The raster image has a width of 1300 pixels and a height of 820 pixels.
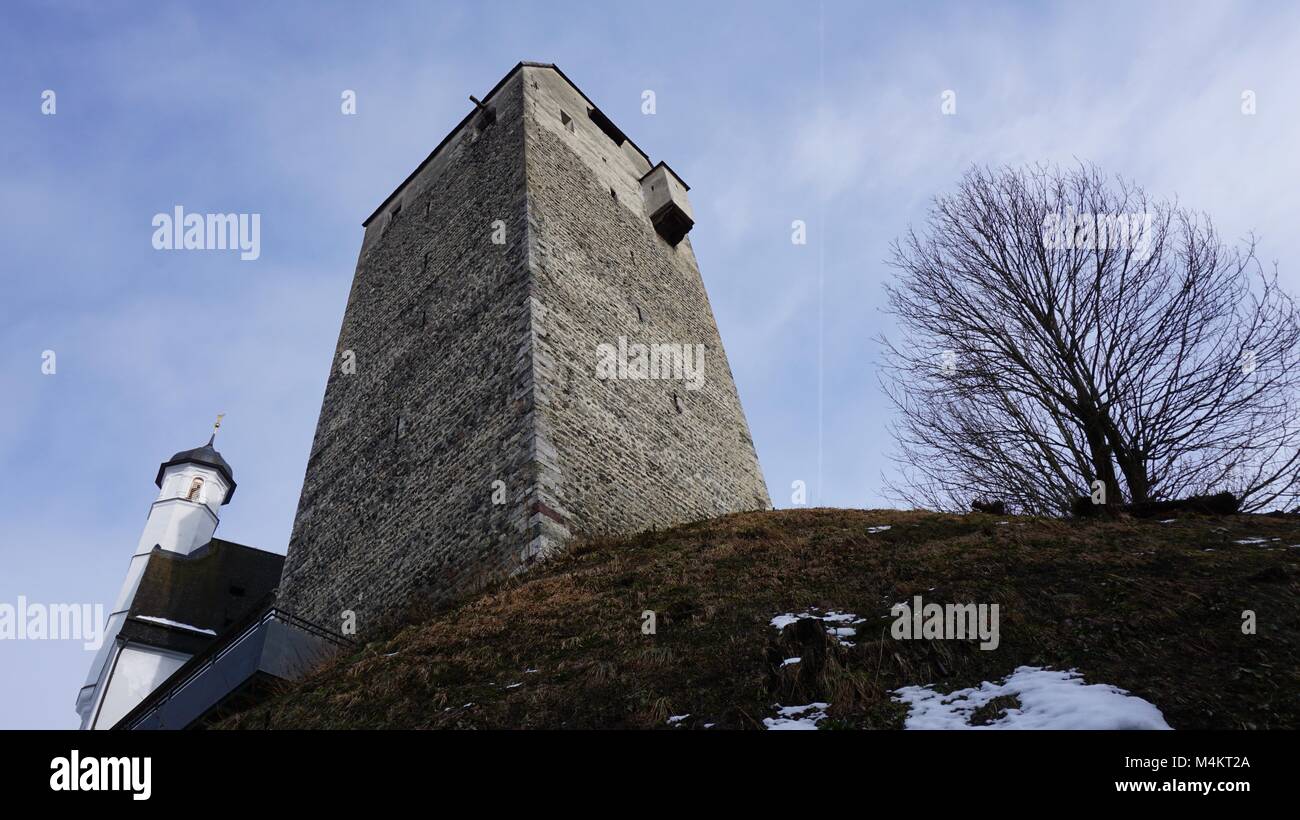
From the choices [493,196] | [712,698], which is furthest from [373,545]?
[712,698]

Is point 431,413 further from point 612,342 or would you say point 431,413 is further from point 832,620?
point 832,620

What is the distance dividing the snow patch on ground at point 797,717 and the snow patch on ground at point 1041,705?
0.49m

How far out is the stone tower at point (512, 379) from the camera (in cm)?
1151

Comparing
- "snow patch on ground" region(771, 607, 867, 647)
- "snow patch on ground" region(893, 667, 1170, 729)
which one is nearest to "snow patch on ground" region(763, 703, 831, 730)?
"snow patch on ground" region(893, 667, 1170, 729)

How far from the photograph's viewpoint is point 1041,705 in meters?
4.89

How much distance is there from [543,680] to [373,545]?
696cm

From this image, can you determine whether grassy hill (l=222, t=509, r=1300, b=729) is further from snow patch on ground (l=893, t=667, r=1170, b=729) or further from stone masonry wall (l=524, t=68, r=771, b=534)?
stone masonry wall (l=524, t=68, r=771, b=534)

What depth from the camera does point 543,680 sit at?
668cm

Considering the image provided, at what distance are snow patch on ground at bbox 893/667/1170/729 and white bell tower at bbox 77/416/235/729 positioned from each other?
821 inches

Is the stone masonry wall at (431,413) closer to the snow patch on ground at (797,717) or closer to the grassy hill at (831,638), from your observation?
the grassy hill at (831,638)

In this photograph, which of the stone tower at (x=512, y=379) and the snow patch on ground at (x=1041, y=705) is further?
the stone tower at (x=512, y=379)

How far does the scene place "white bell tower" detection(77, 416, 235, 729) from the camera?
20875mm

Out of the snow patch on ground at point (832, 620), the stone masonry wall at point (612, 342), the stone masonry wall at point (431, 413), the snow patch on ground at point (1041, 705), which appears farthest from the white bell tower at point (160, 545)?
the snow patch on ground at point (1041, 705)
